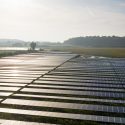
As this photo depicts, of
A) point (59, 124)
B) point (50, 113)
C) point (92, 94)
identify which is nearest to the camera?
point (59, 124)

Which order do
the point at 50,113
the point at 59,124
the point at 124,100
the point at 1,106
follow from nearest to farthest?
the point at 59,124 → the point at 50,113 → the point at 1,106 → the point at 124,100

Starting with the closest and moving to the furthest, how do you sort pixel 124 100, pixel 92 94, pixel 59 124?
pixel 59 124 < pixel 124 100 < pixel 92 94

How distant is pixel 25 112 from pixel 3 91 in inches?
253

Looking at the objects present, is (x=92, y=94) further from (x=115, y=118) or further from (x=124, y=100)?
Answer: (x=115, y=118)

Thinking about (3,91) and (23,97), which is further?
(3,91)

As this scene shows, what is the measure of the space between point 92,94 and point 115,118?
20.1 feet

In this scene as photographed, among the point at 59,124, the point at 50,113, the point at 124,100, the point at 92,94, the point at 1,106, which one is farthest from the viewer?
the point at 92,94

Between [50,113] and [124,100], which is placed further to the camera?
[124,100]

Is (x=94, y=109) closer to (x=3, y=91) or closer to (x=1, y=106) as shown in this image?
(x=1, y=106)

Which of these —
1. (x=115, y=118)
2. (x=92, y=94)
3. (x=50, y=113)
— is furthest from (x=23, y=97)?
(x=115, y=118)

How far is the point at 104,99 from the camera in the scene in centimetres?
2014

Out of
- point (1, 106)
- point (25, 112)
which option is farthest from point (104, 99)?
point (1, 106)

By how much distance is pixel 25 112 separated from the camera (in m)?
16.7

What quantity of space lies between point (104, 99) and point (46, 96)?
496 cm
